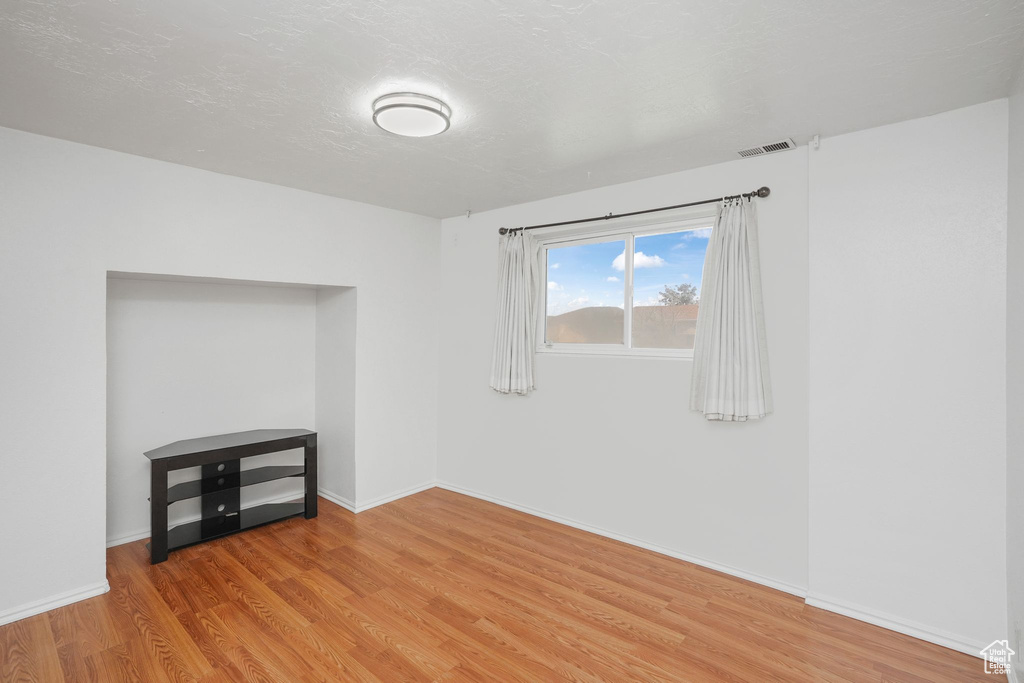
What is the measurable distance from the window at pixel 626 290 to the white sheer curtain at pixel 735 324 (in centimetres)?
24

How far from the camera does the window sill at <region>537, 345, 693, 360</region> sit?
10.9 ft

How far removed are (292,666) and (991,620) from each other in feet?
10.3

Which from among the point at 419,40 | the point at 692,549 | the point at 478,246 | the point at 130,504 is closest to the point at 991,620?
the point at 692,549

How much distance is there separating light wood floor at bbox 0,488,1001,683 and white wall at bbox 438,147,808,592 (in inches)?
11.2

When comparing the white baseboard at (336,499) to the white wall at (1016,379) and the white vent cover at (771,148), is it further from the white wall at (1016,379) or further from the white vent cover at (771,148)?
the white wall at (1016,379)

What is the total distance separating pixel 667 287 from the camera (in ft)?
11.4

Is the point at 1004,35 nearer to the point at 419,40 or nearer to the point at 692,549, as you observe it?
the point at 419,40

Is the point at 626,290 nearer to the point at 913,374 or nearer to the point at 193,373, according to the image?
the point at 913,374

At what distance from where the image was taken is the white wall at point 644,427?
2.84 meters

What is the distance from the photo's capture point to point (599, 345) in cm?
379

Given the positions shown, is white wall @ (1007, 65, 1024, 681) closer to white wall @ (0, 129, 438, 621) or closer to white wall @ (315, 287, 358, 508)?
white wall @ (315, 287, 358, 508)

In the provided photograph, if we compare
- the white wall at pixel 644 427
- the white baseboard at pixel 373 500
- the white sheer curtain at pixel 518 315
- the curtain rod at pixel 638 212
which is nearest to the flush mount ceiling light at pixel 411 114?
the curtain rod at pixel 638 212

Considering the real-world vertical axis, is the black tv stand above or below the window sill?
below

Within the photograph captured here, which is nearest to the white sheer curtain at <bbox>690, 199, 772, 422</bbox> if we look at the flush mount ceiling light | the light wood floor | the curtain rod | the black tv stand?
the curtain rod
